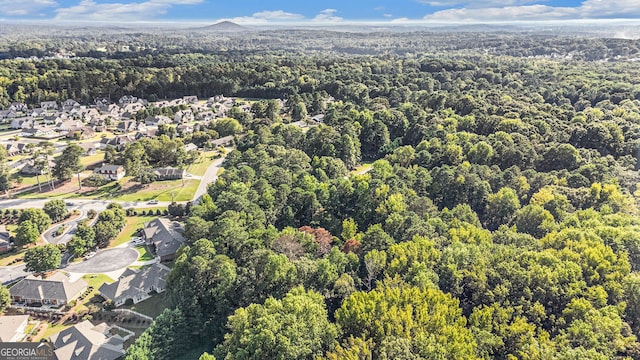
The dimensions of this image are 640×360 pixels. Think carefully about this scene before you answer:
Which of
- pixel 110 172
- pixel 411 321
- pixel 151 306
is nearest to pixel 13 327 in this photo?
pixel 151 306

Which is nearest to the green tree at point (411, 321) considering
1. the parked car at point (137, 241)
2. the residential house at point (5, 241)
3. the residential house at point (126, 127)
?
the parked car at point (137, 241)

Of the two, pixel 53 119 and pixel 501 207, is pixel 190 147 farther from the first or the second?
pixel 501 207

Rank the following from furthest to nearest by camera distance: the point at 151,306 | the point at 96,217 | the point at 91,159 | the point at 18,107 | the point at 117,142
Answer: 1. the point at 18,107
2. the point at 117,142
3. the point at 91,159
4. the point at 96,217
5. the point at 151,306

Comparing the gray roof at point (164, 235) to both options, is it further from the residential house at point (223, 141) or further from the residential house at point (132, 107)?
the residential house at point (132, 107)

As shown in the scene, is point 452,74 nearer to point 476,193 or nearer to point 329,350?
point 476,193

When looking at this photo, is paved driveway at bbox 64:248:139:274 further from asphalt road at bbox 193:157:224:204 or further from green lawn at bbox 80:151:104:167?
green lawn at bbox 80:151:104:167

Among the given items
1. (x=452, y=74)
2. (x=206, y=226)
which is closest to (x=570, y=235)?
(x=206, y=226)
